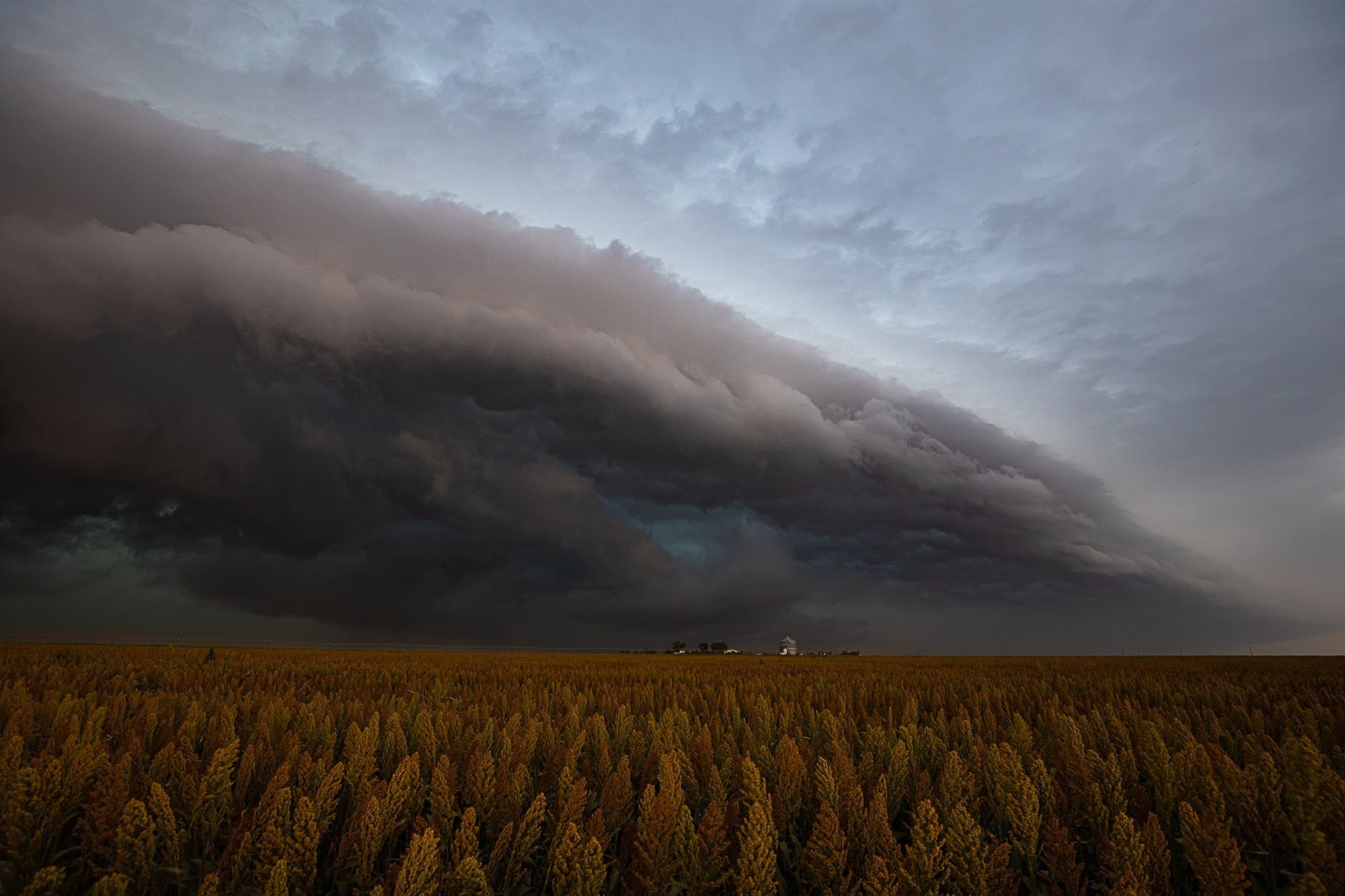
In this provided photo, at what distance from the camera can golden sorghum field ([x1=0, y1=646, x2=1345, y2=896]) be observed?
3.77m

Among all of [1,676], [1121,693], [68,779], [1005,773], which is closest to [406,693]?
[1,676]

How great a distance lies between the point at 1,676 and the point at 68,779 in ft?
54.9

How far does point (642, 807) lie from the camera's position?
4.23 metres

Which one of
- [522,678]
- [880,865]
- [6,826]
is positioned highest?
[880,865]

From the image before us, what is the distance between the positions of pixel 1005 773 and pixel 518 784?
3.76 m

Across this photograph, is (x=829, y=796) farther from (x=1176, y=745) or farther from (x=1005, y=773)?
(x=1176, y=745)

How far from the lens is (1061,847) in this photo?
4.07 meters

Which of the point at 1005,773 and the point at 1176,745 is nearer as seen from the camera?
the point at 1005,773

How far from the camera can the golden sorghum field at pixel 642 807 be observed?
148 inches

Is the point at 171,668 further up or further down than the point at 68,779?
further down

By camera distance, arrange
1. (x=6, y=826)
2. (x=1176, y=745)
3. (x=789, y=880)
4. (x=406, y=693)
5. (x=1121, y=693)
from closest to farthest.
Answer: (x=6, y=826) < (x=789, y=880) < (x=1176, y=745) < (x=406, y=693) < (x=1121, y=693)

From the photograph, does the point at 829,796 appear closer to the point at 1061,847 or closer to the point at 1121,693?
the point at 1061,847

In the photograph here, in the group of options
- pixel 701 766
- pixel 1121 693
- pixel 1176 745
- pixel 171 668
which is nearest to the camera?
pixel 701 766

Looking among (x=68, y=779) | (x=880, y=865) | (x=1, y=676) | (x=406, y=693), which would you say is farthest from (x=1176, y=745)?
(x=1, y=676)
